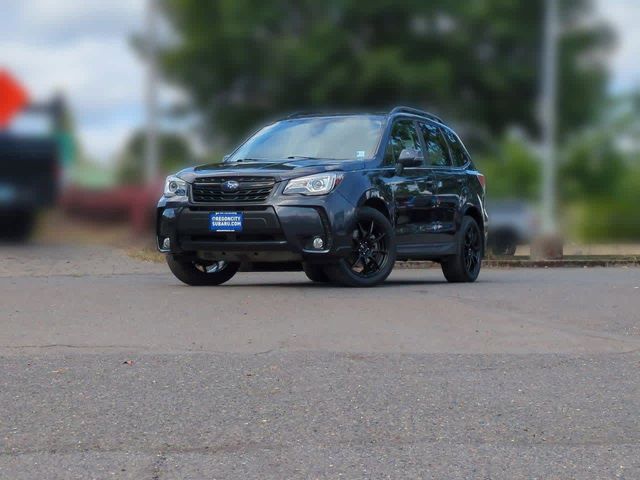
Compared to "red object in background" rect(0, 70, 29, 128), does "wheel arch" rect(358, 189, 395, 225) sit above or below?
below

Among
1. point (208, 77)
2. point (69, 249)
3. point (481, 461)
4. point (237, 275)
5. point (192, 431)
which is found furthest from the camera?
point (208, 77)

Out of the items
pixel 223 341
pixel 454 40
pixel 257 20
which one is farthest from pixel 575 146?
pixel 223 341

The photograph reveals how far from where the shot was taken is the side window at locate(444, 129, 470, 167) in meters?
15.2

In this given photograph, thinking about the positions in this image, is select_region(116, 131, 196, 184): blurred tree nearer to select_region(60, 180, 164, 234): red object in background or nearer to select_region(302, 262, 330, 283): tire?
select_region(60, 180, 164, 234): red object in background

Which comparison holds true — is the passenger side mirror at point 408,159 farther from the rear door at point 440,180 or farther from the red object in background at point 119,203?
the red object in background at point 119,203

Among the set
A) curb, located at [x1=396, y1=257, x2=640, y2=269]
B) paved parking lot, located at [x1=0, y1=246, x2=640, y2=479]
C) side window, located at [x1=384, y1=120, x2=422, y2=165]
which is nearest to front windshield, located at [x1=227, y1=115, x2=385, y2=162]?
side window, located at [x1=384, y1=120, x2=422, y2=165]

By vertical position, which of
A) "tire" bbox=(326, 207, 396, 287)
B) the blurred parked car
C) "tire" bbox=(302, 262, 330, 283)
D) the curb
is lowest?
the blurred parked car

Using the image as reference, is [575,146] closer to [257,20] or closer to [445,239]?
[257,20]

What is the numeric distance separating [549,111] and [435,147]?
43.9 ft

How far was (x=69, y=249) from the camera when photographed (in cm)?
1220

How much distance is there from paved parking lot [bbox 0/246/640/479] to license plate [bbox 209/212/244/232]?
0.61 metres

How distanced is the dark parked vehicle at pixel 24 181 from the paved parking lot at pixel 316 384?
2.50 feet

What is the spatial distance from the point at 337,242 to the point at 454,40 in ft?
66.7

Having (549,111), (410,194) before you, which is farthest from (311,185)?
(549,111)
